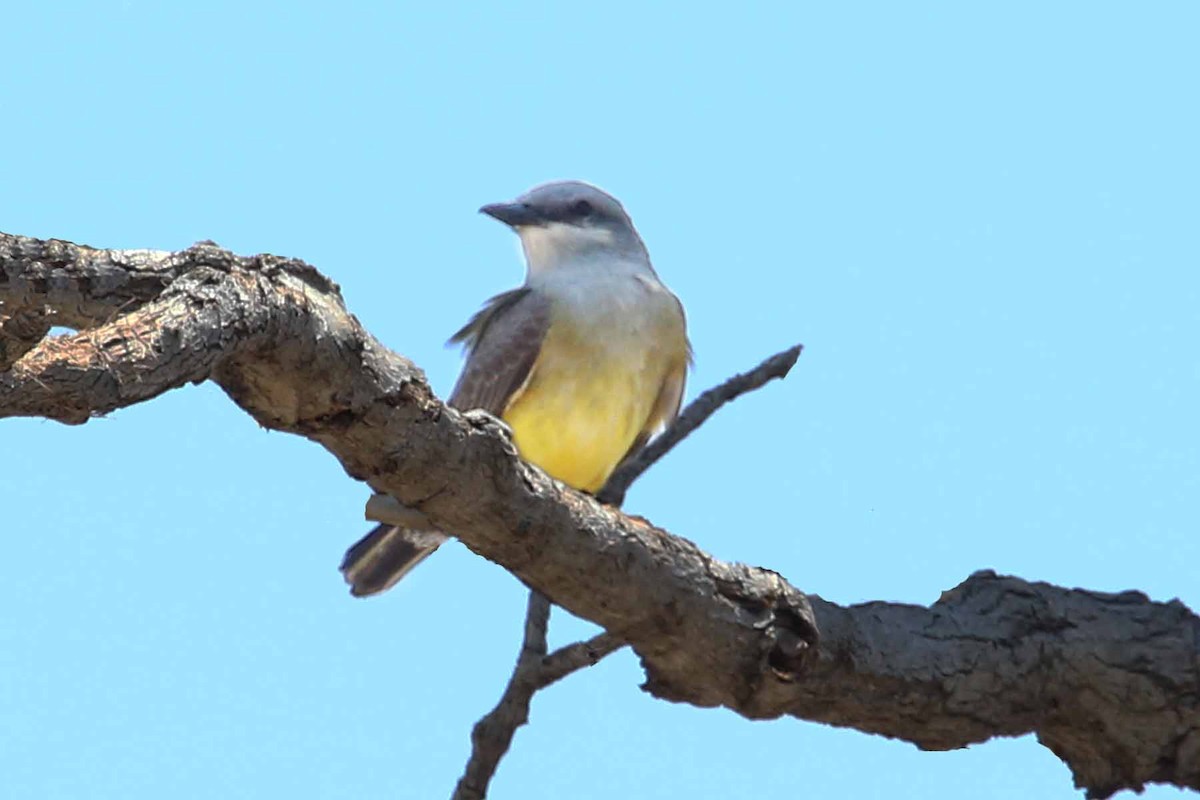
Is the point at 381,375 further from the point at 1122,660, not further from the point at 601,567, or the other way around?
the point at 1122,660

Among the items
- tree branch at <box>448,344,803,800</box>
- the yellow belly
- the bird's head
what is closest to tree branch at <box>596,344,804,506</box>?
tree branch at <box>448,344,803,800</box>

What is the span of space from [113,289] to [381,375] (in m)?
0.64

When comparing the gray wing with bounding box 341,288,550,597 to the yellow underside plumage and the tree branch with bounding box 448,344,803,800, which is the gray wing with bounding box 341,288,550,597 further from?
the tree branch with bounding box 448,344,803,800

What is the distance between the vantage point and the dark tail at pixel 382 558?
659 centimetres

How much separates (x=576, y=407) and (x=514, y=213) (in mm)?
1176

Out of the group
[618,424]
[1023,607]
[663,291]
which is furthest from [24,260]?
[663,291]

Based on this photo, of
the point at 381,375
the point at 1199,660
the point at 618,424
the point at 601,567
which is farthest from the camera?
the point at 618,424

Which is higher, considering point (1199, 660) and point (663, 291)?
point (663, 291)

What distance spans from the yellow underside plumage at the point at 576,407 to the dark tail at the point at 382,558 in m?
1.07

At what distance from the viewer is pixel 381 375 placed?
4.13 m

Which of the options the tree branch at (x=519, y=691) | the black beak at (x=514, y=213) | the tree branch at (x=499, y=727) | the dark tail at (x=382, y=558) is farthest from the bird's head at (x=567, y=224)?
the tree branch at (x=499, y=727)

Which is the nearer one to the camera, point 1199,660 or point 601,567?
point 601,567

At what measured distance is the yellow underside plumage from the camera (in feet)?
24.8

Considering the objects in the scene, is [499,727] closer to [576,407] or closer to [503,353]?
[576,407]
